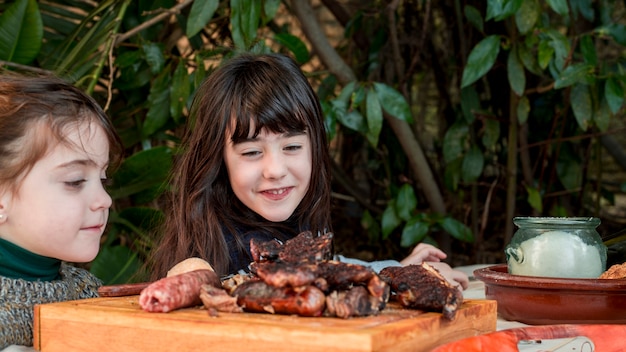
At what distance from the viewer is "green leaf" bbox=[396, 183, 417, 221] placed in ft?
10.1

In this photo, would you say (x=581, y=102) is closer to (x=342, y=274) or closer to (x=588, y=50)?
(x=588, y=50)

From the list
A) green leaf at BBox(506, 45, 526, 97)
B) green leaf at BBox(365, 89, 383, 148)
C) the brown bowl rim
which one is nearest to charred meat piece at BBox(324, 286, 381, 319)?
the brown bowl rim

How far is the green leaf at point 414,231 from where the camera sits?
9.89ft

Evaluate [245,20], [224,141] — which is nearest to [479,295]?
[224,141]

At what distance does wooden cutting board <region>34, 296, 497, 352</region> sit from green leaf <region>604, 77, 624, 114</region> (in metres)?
1.59

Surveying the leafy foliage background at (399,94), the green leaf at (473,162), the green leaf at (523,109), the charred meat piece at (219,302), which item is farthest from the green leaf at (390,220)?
the charred meat piece at (219,302)

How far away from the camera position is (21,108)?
1426mm

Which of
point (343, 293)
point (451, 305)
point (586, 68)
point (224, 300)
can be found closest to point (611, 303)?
point (451, 305)

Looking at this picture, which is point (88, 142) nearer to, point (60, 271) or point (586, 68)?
Answer: point (60, 271)

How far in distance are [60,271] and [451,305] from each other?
86cm

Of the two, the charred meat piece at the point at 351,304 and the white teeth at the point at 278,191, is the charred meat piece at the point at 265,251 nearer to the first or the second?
the charred meat piece at the point at 351,304

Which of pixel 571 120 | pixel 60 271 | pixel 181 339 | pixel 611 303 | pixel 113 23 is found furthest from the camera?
pixel 571 120

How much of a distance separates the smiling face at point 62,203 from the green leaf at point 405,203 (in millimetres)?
1767

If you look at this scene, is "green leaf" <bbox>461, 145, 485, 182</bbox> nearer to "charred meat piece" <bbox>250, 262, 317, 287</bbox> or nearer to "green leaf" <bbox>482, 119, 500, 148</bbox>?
"green leaf" <bbox>482, 119, 500, 148</bbox>
